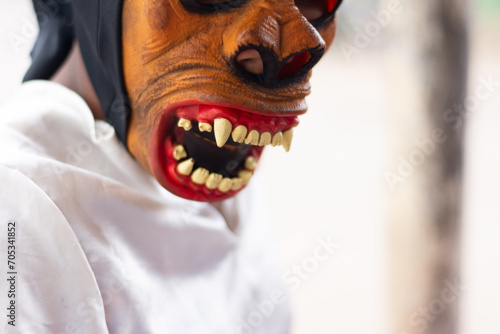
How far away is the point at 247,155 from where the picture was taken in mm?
637

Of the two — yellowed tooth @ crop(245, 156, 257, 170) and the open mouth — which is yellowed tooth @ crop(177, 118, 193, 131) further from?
yellowed tooth @ crop(245, 156, 257, 170)

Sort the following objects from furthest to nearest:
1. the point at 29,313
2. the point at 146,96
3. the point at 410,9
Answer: the point at 410,9
the point at 146,96
the point at 29,313

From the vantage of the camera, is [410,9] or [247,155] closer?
[247,155]

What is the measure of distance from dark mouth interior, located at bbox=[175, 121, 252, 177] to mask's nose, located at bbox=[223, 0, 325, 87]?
9 cm

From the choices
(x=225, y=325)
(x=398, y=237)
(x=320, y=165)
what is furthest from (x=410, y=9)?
(x=320, y=165)

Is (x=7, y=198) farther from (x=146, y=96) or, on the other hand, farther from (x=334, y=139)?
(x=334, y=139)

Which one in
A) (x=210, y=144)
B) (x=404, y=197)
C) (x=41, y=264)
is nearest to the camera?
(x=41, y=264)

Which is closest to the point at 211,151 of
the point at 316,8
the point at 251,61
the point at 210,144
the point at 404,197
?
the point at 210,144

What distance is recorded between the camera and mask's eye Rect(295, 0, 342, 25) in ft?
2.02

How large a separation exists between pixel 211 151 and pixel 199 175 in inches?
1.2

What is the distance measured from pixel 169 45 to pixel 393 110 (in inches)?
33.2

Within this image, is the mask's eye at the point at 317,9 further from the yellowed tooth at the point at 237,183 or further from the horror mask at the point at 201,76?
the yellowed tooth at the point at 237,183

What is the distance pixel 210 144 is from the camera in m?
0.59

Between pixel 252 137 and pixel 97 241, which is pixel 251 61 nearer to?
pixel 252 137
